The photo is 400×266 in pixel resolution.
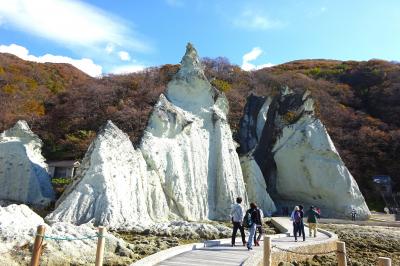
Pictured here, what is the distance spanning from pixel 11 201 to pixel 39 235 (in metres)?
17.0

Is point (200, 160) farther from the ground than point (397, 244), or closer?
farther from the ground

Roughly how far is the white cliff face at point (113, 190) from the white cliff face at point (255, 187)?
8915 mm

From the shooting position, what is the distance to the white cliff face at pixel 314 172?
30938 mm

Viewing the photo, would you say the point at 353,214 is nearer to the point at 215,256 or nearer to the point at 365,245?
the point at 365,245

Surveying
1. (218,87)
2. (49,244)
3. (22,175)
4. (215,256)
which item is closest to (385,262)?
(215,256)

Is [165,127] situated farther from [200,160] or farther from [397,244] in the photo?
[397,244]

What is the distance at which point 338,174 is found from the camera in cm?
3120

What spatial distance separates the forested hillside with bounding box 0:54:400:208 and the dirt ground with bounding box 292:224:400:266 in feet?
70.8

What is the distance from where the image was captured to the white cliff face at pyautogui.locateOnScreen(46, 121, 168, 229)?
16.9m

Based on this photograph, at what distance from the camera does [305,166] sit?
105 feet

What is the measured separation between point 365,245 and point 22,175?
18.3 m

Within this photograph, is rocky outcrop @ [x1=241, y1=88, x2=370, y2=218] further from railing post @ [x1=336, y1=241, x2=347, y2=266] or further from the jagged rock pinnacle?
railing post @ [x1=336, y1=241, x2=347, y2=266]

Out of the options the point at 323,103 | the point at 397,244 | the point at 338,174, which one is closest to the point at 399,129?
the point at 323,103

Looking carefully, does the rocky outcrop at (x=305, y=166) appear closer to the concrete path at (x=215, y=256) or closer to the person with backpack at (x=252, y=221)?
the concrete path at (x=215, y=256)
